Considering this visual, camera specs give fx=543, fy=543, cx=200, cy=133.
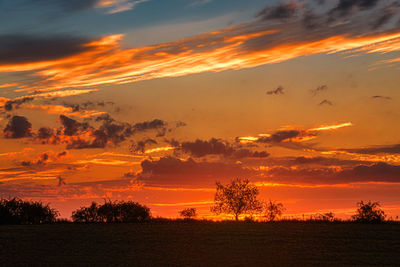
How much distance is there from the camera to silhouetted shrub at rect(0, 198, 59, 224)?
63062 mm

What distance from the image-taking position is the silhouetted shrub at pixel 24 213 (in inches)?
2483

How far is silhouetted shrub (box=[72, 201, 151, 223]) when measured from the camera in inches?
2475

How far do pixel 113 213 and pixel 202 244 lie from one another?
71.1 feet

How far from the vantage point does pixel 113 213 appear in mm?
63188

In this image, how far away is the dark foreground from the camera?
3841cm

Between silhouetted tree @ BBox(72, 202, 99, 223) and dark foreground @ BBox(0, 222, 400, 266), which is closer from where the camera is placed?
dark foreground @ BBox(0, 222, 400, 266)

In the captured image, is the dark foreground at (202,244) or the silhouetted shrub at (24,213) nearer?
the dark foreground at (202,244)

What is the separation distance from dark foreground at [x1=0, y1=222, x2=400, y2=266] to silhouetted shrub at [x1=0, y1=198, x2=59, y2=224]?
8757 millimetres

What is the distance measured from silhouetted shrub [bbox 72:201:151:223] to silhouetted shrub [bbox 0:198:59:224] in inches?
139

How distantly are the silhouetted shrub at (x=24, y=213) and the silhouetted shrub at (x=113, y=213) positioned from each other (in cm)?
354

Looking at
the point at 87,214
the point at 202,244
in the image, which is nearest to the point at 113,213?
the point at 87,214

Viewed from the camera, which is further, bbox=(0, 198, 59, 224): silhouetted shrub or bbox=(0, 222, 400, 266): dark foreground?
bbox=(0, 198, 59, 224): silhouetted shrub

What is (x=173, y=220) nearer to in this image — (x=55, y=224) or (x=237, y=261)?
(x=55, y=224)

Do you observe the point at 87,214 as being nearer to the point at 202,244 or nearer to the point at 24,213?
the point at 24,213
